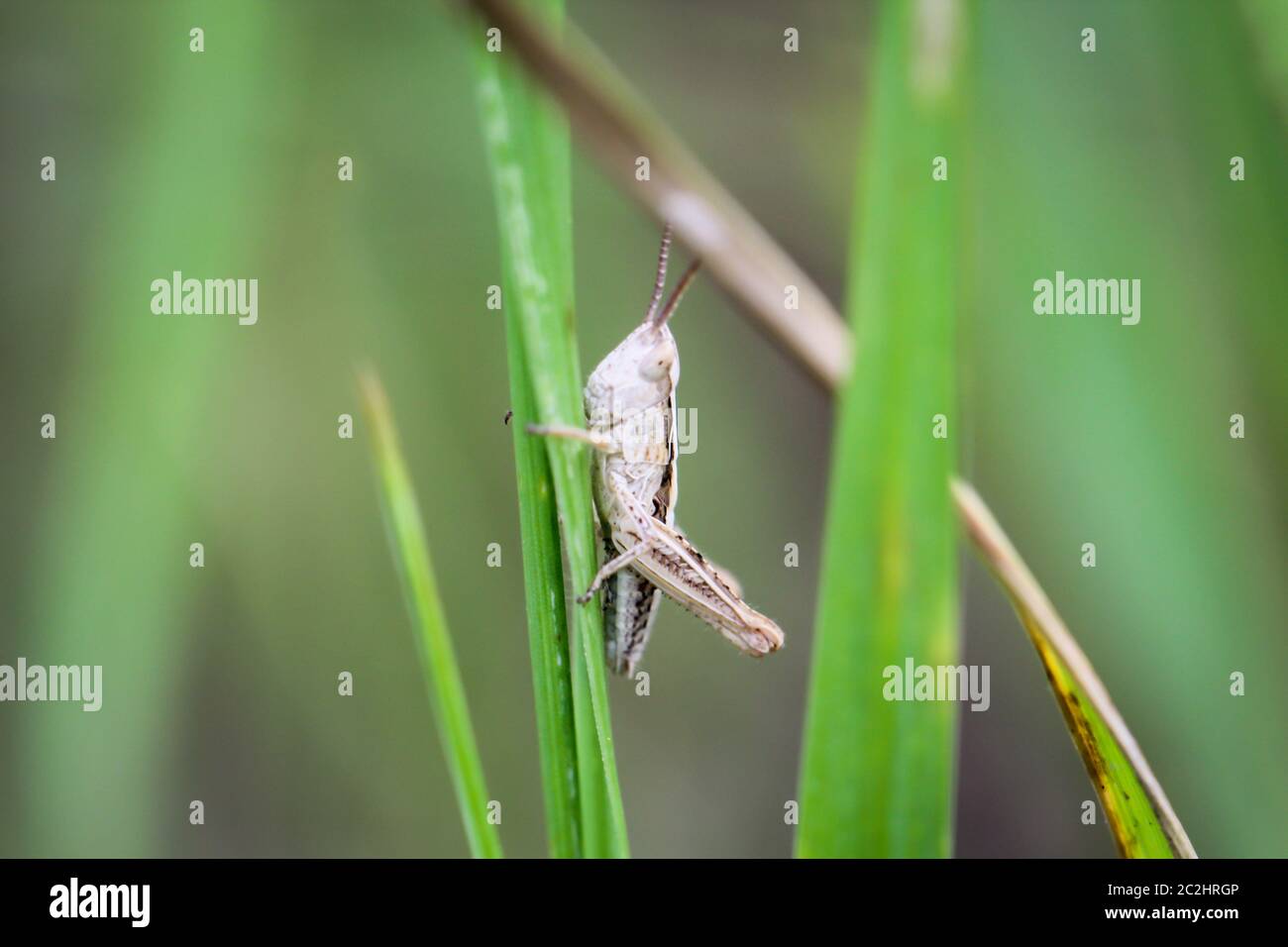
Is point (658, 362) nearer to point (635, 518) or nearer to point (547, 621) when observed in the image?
point (635, 518)

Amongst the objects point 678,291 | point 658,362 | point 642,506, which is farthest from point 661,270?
point 642,506

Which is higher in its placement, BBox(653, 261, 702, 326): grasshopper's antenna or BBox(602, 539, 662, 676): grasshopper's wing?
BBox(653, 261, 702, 326): grasshopper's antenna

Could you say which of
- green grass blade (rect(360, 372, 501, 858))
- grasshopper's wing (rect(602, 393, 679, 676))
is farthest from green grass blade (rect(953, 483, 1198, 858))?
grasshopper's wing (rect(602, 393, 679, 676))

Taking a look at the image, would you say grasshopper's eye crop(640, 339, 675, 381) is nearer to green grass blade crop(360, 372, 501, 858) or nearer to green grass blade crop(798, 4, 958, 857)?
green grass blade crop(360, 372, 501, 858)

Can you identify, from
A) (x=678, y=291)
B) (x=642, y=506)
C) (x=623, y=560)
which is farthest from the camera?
(x=642, y=506)

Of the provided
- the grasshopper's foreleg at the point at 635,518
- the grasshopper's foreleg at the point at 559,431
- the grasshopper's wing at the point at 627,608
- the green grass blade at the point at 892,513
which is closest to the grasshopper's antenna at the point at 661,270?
the grasshopper's wing at the point at 627,608

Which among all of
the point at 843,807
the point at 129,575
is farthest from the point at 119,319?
the point at 843,807
